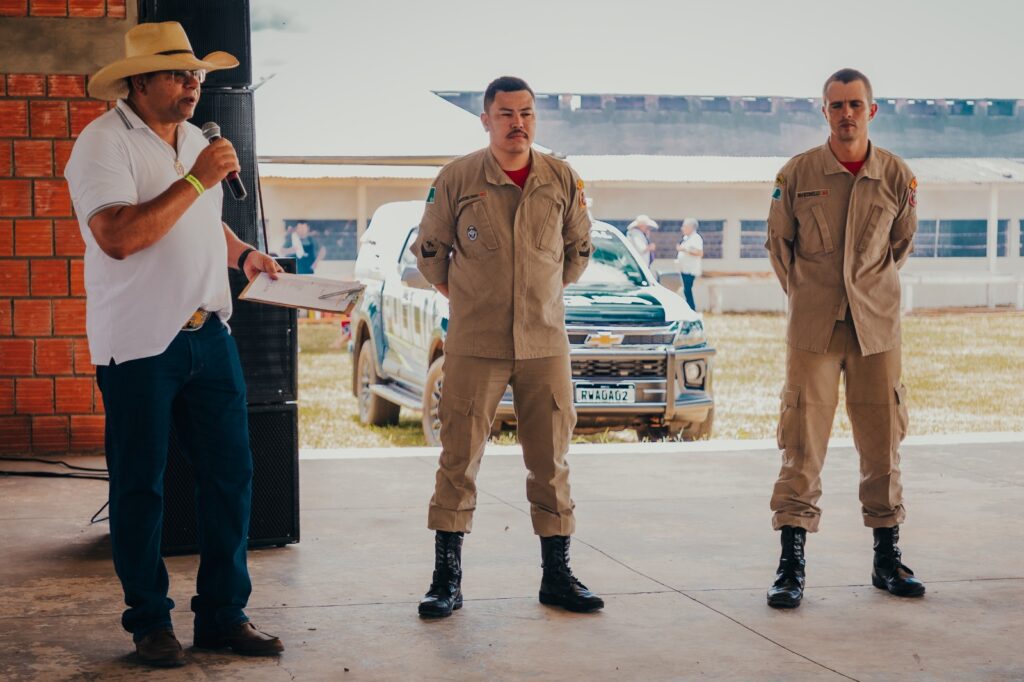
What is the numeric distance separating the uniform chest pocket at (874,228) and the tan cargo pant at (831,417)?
0.31 meters

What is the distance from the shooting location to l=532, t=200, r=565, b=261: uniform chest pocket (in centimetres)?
505

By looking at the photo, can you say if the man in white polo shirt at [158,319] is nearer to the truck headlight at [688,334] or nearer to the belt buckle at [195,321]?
the belt buckle at [195,321]

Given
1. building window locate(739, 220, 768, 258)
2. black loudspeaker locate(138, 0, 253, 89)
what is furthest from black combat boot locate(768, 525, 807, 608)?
building window locate(739, 220, 768, 258)

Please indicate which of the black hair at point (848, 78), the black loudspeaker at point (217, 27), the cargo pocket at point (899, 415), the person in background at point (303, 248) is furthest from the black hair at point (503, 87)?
the person in background at point (303, 248)

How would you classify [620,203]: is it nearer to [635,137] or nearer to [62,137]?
[635,137]

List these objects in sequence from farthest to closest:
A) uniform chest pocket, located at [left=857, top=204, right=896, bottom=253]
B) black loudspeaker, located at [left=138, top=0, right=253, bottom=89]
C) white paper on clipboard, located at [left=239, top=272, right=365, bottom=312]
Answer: black loudspeaker, located at [left=138, top=0, right=253, bottom=89]
uniform chest pocket, located at [left=857, top=204, right=896, bottom=253]
white paper on clipboard, located at [left=239, top=272, right=365, bottom=312]

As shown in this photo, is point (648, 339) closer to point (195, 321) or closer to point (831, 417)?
point (831, 417)

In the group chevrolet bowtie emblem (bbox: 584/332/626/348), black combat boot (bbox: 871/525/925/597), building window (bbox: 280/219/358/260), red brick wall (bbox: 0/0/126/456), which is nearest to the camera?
black combat boot (bbox: 871/525/925/597)

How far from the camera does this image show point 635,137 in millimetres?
35375

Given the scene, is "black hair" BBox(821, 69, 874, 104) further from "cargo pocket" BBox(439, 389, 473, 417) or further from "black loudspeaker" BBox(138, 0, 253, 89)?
"black loudspeaker" BBox(138, 0, 253, 89)

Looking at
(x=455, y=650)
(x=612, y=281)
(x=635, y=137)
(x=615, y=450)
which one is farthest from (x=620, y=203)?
(x=455, y=650)

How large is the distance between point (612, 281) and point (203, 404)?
277 inches

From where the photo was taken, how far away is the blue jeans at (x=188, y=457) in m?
4.24

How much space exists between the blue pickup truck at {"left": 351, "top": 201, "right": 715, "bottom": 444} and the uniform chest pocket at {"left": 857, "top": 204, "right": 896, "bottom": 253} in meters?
4.77
